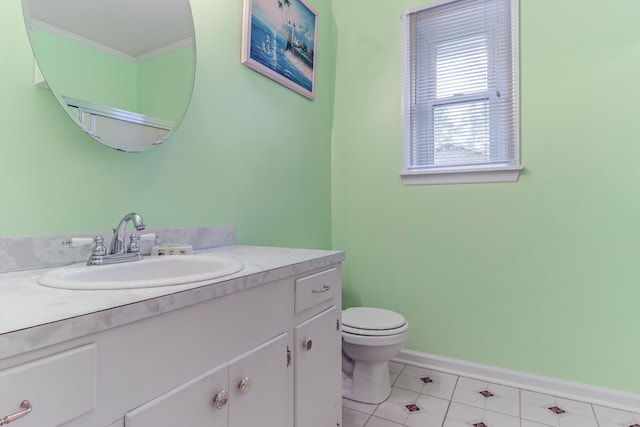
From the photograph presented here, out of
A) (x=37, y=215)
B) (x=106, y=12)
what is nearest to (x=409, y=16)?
(x=106, y=12)

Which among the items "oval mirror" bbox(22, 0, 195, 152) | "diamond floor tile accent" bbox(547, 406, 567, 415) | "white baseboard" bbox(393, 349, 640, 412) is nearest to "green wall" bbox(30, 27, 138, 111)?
"oval mirror" bbox(22, 0, 195, 152)

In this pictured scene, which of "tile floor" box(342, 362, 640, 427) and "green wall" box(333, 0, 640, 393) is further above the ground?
"green wall" box(333, 0, 640, 393)

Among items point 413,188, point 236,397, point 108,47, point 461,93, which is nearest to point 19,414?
point 236,397

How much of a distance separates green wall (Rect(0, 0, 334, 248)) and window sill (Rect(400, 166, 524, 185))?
59cm

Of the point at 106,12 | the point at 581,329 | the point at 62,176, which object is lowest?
the point at 581,329

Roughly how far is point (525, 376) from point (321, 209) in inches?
59.3

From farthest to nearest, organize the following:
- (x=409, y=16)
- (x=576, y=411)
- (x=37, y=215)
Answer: (x=409, y=16)
(x=576, y=411)
(x=37, y=215)

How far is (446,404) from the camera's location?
5.67ft

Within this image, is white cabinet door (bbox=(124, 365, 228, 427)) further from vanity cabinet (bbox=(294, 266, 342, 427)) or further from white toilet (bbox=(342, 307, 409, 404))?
white toilet (bbox=(342, 307, 409, 404))

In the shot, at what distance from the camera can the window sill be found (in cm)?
193

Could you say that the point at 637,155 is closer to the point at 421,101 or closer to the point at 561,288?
the point at 561,288

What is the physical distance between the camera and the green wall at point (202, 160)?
91cm

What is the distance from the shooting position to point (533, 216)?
189cm

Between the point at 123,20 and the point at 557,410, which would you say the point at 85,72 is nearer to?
the point at 123,20
